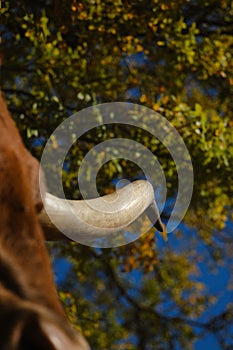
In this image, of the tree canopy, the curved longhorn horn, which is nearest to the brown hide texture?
the curved longhorn horn

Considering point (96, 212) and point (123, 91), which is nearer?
point (96, 212)

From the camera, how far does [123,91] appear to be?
8562 mm

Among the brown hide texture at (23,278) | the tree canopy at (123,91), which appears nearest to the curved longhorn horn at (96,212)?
the brown hide texture at (23,278)

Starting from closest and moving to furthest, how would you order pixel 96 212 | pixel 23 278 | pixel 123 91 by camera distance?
pixel 23 278
pixel 96 212
pixel 123 91

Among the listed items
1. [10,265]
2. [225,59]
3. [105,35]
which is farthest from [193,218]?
[10,265]

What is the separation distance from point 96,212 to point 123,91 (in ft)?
19.5

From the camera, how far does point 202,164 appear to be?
25.7 ft

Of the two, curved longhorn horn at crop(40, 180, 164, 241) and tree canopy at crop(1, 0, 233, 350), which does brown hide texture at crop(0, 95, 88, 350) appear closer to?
curved longhorn horn at crop(40, 180, 164, 241)

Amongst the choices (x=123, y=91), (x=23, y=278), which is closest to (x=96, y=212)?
(x=23, y=278)

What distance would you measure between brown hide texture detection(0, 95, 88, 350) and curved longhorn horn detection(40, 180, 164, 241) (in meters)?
0.75

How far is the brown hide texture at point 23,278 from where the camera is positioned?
1145 mm

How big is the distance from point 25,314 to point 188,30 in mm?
8067

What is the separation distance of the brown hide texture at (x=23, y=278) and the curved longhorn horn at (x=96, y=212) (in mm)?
750

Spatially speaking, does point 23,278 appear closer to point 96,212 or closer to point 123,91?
point 96,212
